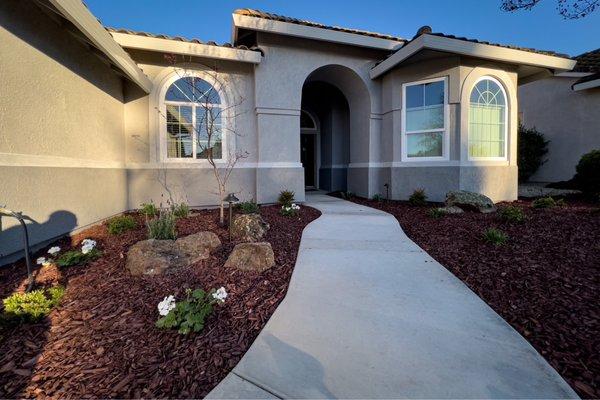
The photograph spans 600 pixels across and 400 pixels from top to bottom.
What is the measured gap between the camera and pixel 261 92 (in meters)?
7.89

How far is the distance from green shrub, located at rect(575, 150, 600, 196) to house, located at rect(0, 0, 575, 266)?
184 centimetres

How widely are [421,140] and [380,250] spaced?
17.7 feet

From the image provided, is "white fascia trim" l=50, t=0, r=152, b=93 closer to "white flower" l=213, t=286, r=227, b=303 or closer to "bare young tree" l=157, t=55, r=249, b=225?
"bare young tree" l=157, t=55, r=249, b=225

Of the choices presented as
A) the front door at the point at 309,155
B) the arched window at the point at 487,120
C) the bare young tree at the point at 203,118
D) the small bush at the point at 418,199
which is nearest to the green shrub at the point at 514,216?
the small bush at the point at 418,199

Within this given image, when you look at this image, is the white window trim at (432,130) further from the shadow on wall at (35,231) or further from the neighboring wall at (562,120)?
the shadow on wall at (35,231)

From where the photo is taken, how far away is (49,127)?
441cm

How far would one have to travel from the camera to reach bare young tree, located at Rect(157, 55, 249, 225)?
7.59 meters

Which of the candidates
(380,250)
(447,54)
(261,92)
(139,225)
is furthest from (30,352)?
(447,54)

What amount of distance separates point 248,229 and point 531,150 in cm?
1378

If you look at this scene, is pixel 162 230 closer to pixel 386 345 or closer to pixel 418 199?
pixel 386 345

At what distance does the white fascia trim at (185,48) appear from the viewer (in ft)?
21.6

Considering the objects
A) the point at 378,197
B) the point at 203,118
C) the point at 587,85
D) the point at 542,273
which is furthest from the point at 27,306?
the point at 587,85

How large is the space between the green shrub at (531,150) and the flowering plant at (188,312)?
49.0ft

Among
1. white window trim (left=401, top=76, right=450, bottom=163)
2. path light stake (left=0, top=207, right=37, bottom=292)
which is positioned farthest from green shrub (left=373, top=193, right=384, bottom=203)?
path light stake (left=0, top=207, right=37, bottom=292)
